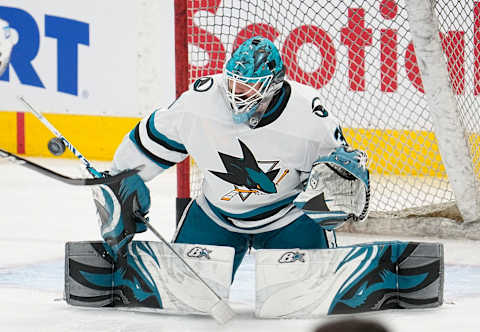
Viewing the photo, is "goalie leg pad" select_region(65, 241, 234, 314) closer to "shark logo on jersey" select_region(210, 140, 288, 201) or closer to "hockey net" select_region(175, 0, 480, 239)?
"shark logo on jersey" select_region(210, 140, 288, 201)

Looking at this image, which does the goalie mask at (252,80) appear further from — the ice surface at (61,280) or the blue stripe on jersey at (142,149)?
the ice surface at (61,280)

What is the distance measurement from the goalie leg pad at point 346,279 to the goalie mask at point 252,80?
1.35 feet

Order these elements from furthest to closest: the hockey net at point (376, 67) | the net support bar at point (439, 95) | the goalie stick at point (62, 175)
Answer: the hockey net at point (376, 67), the net support bar at point (439, 95), the goalie stick at point (62, 175)

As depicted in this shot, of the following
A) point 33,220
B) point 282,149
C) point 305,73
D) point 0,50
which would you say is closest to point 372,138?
point 305,73

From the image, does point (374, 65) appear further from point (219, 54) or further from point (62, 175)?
point (62, 175)

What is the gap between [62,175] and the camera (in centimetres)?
264

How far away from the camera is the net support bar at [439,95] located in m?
3.95

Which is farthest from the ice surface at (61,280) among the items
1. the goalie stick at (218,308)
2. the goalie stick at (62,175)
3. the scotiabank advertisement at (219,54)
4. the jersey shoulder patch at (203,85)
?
the scotiabank advertisement at (219,54)

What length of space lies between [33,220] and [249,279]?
5.66ft

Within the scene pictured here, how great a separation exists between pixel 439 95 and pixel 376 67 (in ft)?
3.57

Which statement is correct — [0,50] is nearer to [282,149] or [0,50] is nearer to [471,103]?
[282,149]

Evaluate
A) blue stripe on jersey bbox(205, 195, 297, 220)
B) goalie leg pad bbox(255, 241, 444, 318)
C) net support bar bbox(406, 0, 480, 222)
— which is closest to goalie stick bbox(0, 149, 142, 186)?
blue stripe on jersey bbox(205, 195, 297, 220)

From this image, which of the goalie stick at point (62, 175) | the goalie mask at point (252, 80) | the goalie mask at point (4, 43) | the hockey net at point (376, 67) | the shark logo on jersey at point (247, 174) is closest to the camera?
the goalie mask at point (4, 43)

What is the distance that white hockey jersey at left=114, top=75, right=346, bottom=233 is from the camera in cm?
284
